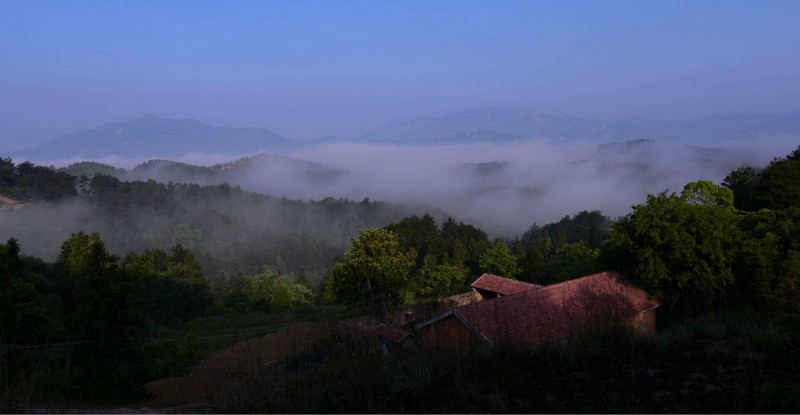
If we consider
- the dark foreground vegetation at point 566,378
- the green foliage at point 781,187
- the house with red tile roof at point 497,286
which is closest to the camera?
the dark foreground vegetation at point 566,378

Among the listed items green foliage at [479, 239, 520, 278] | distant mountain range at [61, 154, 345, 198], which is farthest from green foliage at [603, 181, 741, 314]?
distant mountain range at [61, 154, 345, 198]

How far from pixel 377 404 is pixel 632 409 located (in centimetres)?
158

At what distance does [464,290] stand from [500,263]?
129 inches

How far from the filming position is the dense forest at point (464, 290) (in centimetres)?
337

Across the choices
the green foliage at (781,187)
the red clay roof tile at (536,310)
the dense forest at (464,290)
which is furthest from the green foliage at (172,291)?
the green foliage at (781,187)

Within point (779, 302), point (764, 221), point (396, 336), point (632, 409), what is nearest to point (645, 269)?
point (779, 302)

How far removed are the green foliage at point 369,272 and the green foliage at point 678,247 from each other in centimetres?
873

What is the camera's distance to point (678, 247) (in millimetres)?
14078

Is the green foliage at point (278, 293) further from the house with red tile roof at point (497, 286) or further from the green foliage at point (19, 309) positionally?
the green foliage at point (19, 309)

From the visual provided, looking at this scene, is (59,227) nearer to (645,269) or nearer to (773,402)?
(645,269)

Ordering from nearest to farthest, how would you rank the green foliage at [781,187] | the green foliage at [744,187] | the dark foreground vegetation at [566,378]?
the dark foreground vegetation at [566,378] < the green foliage at [781,187] < the green foliage at [744,187]

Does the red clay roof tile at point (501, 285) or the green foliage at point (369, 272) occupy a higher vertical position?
the green foliage at point (369, 272)

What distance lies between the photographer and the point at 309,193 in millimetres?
175750

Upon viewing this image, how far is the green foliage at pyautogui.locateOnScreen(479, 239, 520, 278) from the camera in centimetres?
3092
